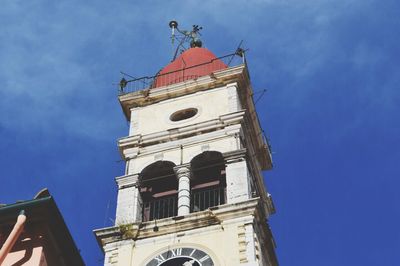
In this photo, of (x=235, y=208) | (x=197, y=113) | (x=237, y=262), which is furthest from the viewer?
(x=197, y=113)

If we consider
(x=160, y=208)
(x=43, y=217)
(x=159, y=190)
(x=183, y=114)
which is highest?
(x=183, y=114)

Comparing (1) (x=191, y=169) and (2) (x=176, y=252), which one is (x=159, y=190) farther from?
(2) (x=176, y=252)

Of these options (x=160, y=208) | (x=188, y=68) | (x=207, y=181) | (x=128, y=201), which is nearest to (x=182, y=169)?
(x=207, y=181)

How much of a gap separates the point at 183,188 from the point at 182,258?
3248mm

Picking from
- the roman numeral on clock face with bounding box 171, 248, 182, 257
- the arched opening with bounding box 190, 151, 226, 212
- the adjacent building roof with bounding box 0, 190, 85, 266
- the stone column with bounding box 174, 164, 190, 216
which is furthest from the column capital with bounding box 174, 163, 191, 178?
the adjacent building roof with bounding box 0, 190, 85, 266

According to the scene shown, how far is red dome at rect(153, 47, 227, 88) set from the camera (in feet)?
109

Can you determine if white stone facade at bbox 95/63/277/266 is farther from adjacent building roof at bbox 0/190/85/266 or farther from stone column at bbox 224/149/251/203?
adjacent building roof at bbox 0/190/85/266

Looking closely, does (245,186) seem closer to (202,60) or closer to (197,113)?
(197,113)

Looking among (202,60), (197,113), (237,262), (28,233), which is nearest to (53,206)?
(28,233)

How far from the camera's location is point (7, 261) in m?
14.2

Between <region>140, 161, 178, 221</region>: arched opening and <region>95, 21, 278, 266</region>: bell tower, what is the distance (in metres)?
0.03

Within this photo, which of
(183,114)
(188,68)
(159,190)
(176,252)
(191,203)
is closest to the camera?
(176,252)

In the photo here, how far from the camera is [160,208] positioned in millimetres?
27359

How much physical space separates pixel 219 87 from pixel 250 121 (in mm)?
1669
